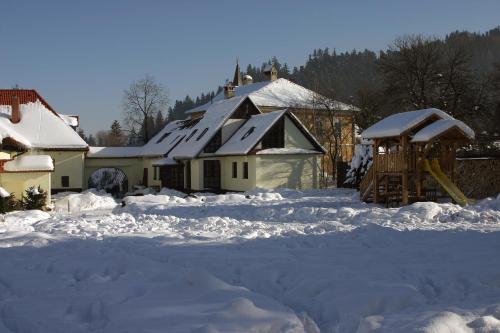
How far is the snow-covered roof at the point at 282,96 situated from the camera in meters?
52.5

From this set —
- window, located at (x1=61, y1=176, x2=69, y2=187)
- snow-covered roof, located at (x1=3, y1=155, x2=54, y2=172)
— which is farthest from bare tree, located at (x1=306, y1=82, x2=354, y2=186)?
snow-covered roof, located at (x1=3, y1=155, x2=54, y2=172)

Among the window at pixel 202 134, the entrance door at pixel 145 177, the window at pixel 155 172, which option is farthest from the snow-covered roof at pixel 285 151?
the entrance door at pixel 145 177

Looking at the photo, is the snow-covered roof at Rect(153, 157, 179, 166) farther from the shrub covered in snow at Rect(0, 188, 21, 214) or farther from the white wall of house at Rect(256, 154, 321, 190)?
the shrub covered in snow at Rect(0, 188, 21, 214)

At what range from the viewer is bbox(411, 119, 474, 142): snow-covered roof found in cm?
1953

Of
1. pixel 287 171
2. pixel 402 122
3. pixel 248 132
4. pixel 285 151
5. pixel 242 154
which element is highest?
pixel 248 132

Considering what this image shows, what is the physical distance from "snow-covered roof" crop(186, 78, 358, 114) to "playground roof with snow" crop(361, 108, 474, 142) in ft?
92.7

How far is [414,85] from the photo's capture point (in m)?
38.2

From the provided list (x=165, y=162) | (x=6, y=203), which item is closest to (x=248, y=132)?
(x=165, y=162)

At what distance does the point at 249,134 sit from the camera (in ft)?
105

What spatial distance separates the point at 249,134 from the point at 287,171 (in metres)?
3.37

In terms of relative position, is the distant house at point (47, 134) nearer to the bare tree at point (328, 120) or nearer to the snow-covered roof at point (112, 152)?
the snow-covered roof at point (112, 152)

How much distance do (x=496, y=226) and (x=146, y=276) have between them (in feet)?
32.3

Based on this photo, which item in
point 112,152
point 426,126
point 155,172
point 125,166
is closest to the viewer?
point 426,126

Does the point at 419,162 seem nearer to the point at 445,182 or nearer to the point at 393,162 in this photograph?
the point at 393,162
